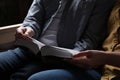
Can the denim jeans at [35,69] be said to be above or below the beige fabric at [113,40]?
below

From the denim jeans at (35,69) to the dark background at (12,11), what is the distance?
0.69 m

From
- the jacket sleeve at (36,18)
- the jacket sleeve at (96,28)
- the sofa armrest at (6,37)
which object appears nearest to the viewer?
the jacket sleeve at (96,28)

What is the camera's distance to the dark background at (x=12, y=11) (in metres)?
2.08

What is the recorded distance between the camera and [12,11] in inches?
84.6

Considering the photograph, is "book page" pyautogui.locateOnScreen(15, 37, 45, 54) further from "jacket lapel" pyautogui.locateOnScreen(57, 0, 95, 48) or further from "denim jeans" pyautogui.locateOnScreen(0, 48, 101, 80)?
"jacket lapel" pyautogui.locateOnScreen(57, 0, 95, 48)

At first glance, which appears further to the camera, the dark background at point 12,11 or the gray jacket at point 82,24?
the dark background at point 12,11

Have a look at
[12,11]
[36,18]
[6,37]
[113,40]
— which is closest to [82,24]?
[113,40]

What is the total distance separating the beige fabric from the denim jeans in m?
0.05

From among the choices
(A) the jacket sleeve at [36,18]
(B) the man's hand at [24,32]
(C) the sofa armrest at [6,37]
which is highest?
(A) the jacket sleeve at [36,18]

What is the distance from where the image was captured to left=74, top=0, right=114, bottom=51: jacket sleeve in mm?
1367

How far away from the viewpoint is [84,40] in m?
1.38

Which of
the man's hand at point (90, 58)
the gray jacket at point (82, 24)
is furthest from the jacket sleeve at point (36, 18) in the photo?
the man's hand at point (90, 58)

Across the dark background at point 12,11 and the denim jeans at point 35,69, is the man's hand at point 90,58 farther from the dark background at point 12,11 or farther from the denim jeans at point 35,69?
the dark background at point 12,11

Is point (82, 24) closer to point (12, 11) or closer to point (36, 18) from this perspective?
point (36, 18)
